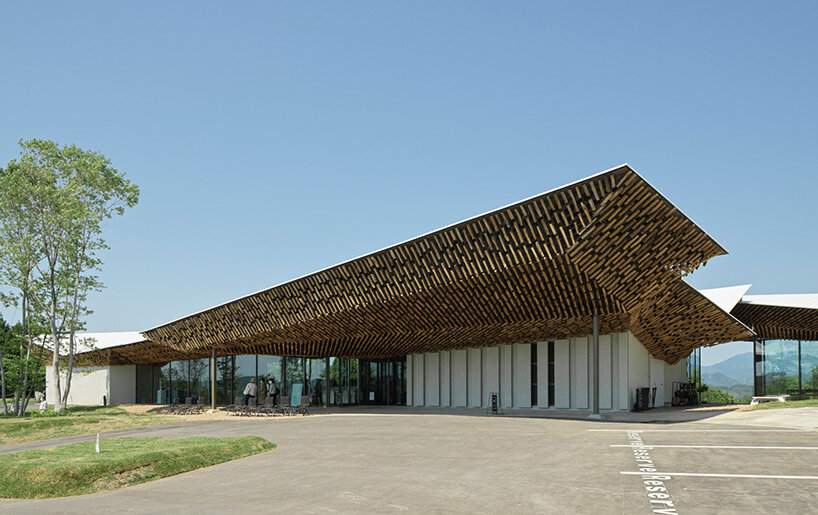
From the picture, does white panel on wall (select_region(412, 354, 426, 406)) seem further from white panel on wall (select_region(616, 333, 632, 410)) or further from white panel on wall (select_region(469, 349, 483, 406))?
white panel on wall (select_region(616, 333, 632, 410))

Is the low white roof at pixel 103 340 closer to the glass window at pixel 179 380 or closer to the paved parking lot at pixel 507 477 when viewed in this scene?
the glass window at pixel 179 380

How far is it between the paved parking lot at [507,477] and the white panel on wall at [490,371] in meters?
12.1

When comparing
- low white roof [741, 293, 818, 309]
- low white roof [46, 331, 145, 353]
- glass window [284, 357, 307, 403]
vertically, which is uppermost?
low white roof [741, 293, 818, 309]

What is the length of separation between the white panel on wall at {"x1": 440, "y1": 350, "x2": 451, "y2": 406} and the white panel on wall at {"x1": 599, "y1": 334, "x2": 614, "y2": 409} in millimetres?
7091

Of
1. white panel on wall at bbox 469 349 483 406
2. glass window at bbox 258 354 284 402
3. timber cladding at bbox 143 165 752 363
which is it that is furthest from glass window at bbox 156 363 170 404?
white panel on wall at bbox 469 349 483 406

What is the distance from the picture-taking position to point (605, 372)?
78.3 feet

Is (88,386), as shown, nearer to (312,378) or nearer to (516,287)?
(312,378)

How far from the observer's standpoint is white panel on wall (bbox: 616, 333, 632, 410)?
76.6 feet

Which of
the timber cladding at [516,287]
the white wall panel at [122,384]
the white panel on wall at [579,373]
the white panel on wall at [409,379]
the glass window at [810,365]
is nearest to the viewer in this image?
the timber cladding at [516,287]

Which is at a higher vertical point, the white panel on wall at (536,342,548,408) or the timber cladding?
the timber cladding

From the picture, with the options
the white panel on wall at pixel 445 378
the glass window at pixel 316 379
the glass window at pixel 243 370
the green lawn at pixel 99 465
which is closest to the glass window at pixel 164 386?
the glass window at pixel 243 370

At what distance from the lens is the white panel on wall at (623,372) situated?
2334cm

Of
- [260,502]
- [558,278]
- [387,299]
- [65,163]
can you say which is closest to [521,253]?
[558,278]

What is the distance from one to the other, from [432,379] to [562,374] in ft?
22.1
